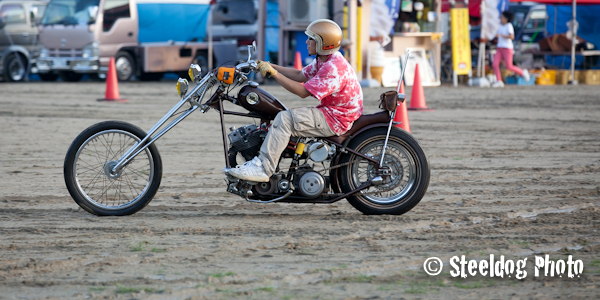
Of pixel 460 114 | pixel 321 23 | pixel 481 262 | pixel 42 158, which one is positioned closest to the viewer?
pixel 481 262

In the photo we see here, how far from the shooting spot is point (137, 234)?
5.05 metres

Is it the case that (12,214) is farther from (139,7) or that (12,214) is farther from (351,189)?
(139,7)

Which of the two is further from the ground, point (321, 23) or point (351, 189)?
point (321, 23)

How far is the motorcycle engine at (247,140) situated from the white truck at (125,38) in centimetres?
1701

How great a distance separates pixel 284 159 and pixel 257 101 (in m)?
0.50

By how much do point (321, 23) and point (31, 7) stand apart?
18.6 meters

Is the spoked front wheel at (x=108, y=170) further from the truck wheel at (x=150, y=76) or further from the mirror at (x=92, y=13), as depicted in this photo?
the truck wheel at (x=150, y=76)

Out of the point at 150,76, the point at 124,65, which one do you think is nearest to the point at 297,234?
the point at 124,65

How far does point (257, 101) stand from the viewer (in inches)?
218

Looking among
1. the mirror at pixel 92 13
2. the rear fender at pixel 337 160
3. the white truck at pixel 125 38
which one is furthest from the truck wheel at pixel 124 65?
the rear fender at pixel 337 160

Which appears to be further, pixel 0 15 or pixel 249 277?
pixel 0 15

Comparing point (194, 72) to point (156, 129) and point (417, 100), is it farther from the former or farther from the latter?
point (417, 100)

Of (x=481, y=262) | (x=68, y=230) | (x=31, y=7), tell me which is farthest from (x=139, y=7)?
(x=481, y=262)

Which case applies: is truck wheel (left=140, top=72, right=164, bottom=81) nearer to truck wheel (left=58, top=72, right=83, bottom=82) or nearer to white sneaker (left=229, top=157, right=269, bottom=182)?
truck wheel (left=58, top=72, right=83, bottom=82)
